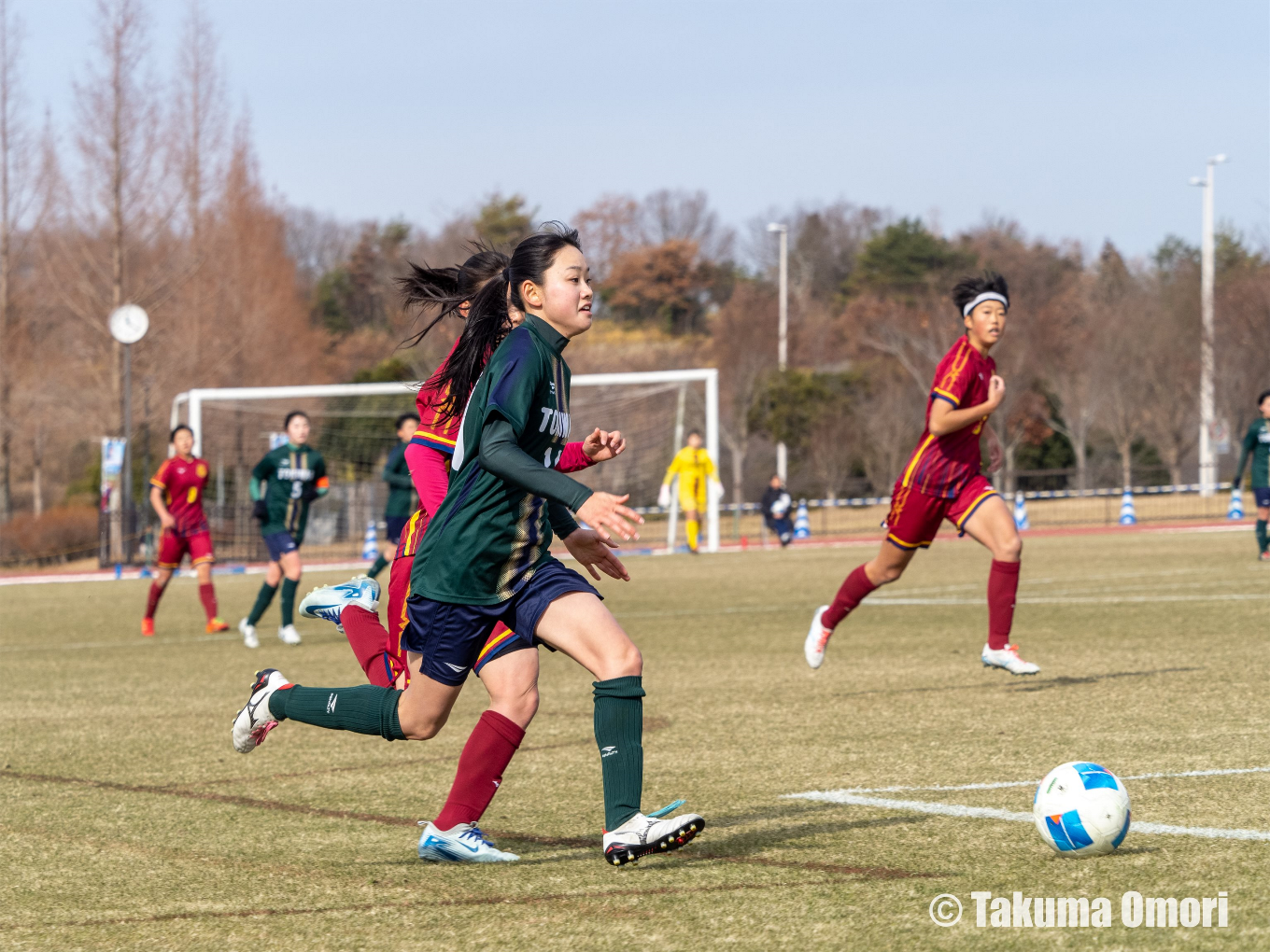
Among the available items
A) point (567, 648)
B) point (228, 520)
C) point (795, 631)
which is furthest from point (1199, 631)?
point (228, 520)

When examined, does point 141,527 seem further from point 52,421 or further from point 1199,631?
point 1199,631

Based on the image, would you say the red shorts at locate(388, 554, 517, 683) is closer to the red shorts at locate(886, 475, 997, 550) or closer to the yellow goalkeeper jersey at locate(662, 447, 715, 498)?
the red shorts at locate(886, 475, 997, 550)

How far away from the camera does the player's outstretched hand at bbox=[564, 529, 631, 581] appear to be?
461cm

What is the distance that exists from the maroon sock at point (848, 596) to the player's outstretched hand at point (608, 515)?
496cm

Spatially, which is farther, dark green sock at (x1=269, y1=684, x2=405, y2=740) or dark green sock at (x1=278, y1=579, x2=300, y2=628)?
dark green sock at (x1=278, y1=579, x2=300, y2=628)

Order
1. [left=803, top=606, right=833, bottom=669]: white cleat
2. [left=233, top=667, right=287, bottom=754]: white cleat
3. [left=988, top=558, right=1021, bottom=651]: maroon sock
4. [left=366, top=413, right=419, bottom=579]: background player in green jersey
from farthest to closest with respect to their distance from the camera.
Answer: [left=366, top=413, right=419, bottom=579]: background player in green jersey, [left=803, top=606, right=833, bottom=669]: white cleat, [left=988, top=558, right=1021, bottom=651]: maroon sock, [left=233, top=667, right=287, bottom=754]: white cleat

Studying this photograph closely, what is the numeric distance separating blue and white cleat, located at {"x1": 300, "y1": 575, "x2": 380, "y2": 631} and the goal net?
24519 millimetres

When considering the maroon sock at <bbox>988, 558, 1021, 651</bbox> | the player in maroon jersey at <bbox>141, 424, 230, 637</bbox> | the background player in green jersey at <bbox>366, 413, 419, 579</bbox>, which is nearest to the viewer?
the maroon sock at <bbox>988, 558, 1021, 651</bbox>

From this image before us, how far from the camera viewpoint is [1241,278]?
1704 inches

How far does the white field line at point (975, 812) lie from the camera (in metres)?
4.52

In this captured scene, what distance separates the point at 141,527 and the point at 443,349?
14.1 m

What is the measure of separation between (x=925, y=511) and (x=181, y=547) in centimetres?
857

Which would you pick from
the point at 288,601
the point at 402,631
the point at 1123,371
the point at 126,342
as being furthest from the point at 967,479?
the point at 1123,371

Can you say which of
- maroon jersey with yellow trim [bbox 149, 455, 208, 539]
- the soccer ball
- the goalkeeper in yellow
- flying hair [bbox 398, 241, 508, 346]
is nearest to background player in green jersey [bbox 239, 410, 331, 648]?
maroon jersey with yellow trim [bbox 149, 455, 208, 539]
